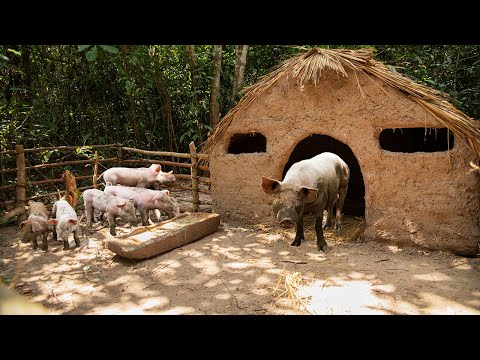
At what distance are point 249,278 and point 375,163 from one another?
2723mm

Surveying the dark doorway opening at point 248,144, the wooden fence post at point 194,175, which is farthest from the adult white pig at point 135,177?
the dark doorway opening at point 248,144

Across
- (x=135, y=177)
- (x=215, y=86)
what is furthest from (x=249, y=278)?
(x=215, y=86)

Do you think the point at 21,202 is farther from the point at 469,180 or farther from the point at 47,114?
the point at 469,180

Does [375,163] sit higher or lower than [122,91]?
lower

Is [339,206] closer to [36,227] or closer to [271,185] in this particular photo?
[271,185]

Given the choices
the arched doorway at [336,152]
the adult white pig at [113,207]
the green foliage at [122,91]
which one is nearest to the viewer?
the adult white pig at [113,207]

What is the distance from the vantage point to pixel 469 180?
5312 millimetres

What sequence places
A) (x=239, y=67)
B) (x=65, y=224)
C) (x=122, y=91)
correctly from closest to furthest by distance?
(x=65, y=224)
(x=239, y=67)
(x=122, y=91)

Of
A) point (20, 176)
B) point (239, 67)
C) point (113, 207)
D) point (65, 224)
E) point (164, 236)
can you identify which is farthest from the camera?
point (239, 67)

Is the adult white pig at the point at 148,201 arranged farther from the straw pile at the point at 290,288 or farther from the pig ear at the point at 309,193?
the straw pile at the point at 290,288

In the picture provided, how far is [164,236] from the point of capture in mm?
5695

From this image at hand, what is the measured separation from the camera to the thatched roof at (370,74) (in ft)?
17.3

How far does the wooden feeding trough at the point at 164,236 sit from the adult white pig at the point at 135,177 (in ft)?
6.03
